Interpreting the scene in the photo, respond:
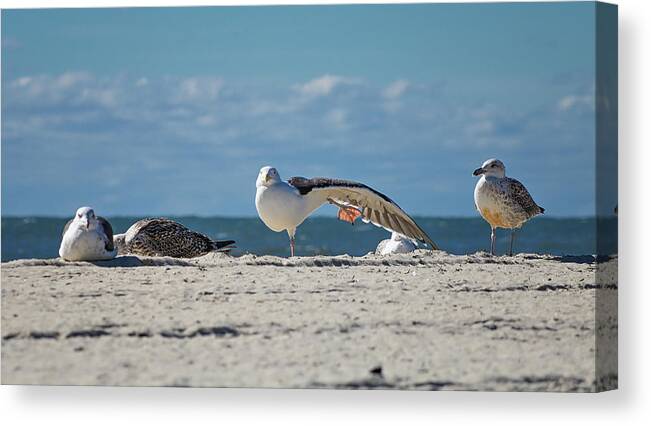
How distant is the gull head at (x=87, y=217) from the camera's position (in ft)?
27.8

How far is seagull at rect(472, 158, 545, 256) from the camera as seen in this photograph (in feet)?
33.0

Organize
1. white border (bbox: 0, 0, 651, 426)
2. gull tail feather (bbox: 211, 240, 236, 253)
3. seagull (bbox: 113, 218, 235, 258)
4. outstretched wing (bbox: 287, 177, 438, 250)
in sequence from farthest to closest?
gull tail feather (bbox: 211, 240, 236, 253) < seagull (bbox: 113, 218, 235, 258) < outstretched wing (bbox: 287, 177, 438, 250) < white border (bbox: 0, 0, 651, 426)

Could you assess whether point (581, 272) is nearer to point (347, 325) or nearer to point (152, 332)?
point (347, 325)

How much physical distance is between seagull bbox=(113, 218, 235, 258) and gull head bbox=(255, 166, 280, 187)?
95 cm

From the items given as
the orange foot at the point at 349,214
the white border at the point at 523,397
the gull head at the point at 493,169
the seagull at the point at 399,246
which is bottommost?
the white border at the point at 523,397

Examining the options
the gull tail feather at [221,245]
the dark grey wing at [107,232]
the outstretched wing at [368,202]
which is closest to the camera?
the dark grey wing at [107,232]

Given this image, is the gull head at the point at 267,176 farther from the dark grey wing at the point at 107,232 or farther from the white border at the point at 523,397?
the white border at the point at 523,397

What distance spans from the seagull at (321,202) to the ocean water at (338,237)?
24.5 feet

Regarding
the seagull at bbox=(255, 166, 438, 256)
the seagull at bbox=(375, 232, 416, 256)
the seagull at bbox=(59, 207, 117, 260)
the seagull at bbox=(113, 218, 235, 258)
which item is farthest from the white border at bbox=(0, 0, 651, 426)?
the seagull at bbox=(375, 232, 416, 256)

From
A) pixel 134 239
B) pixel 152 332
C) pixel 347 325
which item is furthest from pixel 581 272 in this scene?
pixel 134 239

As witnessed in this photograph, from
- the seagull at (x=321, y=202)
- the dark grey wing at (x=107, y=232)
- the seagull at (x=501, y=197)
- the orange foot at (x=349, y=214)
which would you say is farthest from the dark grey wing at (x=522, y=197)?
the dark grey wing at (x=107, y=232)

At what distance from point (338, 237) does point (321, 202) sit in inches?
626

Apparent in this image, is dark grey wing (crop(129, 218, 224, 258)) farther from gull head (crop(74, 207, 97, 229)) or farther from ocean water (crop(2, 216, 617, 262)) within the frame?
ocean water (crop(2, 216, 617, 262))

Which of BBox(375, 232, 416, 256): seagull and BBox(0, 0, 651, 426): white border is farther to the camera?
BBox(375, 232, 416, 256): seagull
